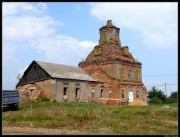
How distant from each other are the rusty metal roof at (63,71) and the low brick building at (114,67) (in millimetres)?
2876

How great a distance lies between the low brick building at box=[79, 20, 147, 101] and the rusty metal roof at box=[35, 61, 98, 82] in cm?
288

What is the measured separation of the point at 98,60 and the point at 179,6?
39198 millimetres

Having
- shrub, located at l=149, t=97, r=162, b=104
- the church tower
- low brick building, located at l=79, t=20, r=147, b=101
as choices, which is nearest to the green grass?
low brick building, located at l=79, t=20, r=147, b=101

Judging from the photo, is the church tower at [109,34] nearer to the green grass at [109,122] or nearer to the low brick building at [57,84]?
the low brick building at [57,84]

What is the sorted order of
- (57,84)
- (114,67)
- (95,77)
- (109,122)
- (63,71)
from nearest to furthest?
(109,122) < (57,84) < (63,71) < (95,77) < (114,67)

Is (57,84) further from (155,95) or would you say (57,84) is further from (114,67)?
(155,95)

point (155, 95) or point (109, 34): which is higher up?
point (109, 34)

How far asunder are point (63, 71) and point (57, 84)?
3364mm

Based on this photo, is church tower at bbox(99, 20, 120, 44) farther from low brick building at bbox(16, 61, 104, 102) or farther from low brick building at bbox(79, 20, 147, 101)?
low brick building at bbox(16, 61, 104, 102)

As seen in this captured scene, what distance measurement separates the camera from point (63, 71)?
131 feet

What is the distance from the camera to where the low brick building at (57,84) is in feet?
121

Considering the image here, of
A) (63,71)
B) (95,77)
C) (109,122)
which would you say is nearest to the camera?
(109,122)

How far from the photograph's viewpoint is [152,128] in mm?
14836

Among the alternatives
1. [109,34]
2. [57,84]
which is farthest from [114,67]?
[57,84]
